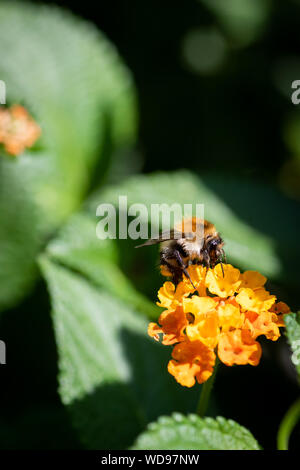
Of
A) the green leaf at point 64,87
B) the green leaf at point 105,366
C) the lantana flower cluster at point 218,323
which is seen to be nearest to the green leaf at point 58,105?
the green leaf at point 64,87

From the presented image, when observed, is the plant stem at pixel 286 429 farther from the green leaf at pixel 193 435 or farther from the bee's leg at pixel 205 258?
the bee's leg at pixel 205 258

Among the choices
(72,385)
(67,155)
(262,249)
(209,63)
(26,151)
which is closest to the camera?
(72,385)

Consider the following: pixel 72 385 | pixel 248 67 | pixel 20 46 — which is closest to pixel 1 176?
pixel 20 46

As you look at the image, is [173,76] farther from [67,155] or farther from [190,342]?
[190,342]

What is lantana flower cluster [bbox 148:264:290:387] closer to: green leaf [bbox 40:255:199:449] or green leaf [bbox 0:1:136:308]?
green leaf [bbox 40:255:199:449]

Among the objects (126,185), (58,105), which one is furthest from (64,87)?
(126,185)

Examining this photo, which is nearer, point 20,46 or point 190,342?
point 190,342
